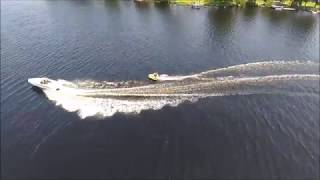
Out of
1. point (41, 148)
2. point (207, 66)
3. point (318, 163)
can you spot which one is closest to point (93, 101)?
point (41, 148)

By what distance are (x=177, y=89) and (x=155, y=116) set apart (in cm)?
1159

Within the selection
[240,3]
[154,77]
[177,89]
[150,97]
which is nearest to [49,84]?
[150,97]

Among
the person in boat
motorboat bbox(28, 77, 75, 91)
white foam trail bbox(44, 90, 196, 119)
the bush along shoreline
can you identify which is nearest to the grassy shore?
the bush along shoreline

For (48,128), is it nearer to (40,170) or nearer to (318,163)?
(40,170)

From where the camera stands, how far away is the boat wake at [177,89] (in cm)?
6888

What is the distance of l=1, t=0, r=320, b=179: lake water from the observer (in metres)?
53.5

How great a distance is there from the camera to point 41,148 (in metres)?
57.1

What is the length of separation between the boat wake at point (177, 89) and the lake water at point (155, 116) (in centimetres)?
116

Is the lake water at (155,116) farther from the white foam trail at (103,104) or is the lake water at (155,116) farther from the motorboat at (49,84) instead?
the motorboat at (49,84)

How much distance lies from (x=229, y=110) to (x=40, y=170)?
3653cm

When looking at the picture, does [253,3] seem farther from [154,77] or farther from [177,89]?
[177,89]

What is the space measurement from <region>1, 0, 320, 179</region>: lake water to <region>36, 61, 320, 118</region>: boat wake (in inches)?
45.7

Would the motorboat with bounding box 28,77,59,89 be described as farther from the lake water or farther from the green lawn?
the green lawn

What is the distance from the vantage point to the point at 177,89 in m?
74.7
